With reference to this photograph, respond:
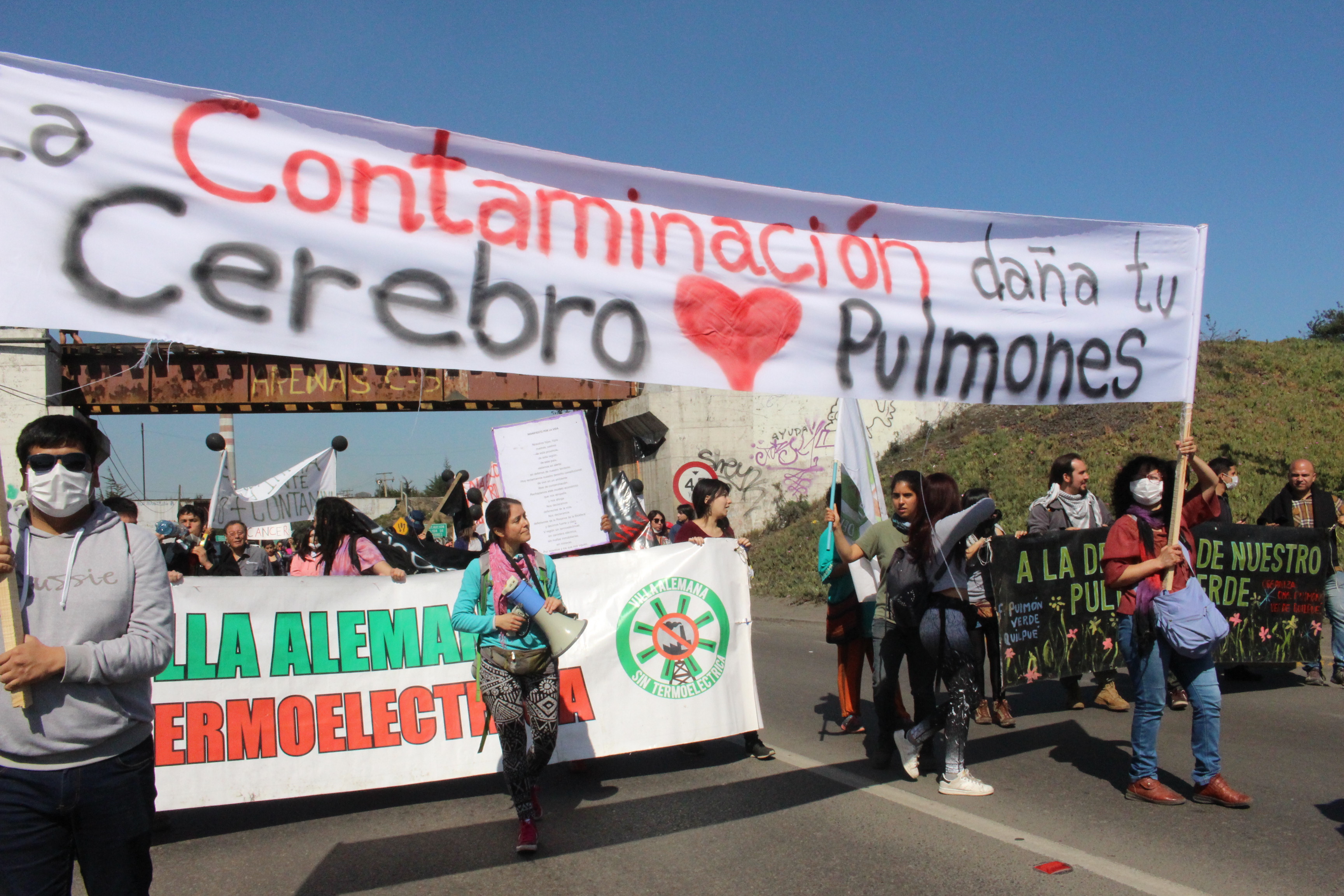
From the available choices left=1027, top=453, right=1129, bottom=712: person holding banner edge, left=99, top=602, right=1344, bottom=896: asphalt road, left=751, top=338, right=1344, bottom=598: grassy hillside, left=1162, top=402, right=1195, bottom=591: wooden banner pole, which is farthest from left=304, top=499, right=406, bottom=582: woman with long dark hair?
left=751, top=338, right=1344, bottom=598: grassy hillside

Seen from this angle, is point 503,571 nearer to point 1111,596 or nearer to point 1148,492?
point 1148,492

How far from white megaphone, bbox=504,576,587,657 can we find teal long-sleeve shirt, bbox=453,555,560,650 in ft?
0.28

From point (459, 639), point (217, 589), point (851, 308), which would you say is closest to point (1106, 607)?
point (851, 308)

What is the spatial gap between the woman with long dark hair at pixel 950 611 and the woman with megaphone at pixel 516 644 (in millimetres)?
1940

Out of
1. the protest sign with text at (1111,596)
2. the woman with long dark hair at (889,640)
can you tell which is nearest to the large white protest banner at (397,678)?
the woman with long dark hair at (889,640)

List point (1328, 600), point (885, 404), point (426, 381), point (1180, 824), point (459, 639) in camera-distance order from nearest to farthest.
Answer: point (1180, 824), point (459, 639), point (1328, 600), point (426, 381), point (885, 404)

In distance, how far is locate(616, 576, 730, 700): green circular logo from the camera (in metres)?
6.00

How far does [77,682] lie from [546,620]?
7.44 feet

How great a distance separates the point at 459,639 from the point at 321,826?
46.4 inches

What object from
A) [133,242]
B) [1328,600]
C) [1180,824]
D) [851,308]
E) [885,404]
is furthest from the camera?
[885,404]

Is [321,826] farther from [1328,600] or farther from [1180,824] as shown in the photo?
[1328,600]

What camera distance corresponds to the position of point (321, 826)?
16.7 feet

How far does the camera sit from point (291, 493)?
14273 millimetres

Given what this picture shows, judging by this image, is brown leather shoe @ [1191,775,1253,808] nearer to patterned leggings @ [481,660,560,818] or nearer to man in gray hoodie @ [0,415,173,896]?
patterned leggings @ [481,660,560,818]
